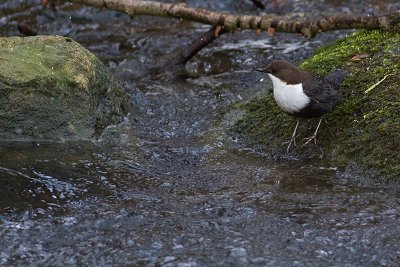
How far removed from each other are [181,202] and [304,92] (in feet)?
3.88

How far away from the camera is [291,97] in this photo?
4711 mm

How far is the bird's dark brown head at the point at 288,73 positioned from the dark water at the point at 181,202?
1.89 feet

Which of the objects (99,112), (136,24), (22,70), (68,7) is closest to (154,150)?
(99,112)

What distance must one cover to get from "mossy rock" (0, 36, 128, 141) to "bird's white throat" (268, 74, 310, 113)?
1483mm

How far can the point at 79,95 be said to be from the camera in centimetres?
527

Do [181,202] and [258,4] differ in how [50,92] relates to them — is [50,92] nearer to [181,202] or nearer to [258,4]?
[181,202]

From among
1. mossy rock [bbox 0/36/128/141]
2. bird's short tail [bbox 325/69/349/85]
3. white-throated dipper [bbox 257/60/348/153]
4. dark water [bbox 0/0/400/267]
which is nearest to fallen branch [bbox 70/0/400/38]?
dark water [bbox 0/0/400/267]

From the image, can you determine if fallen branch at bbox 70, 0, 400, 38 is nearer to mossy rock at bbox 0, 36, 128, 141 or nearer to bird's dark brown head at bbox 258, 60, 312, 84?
bird's dark brown head at bbox 258, 60, 312, 84

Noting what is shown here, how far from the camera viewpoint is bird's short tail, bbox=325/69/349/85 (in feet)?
16.1

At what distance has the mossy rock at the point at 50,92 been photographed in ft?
16.4

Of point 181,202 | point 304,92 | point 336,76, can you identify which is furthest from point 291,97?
point 181,202

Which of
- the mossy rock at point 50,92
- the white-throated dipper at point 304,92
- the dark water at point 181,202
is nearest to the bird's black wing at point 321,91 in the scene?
the white-throated dipper at point 304,92

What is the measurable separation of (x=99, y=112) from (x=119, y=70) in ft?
6.17

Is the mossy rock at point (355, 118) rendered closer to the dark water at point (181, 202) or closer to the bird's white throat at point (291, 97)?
the dark water at point (181, 202)
